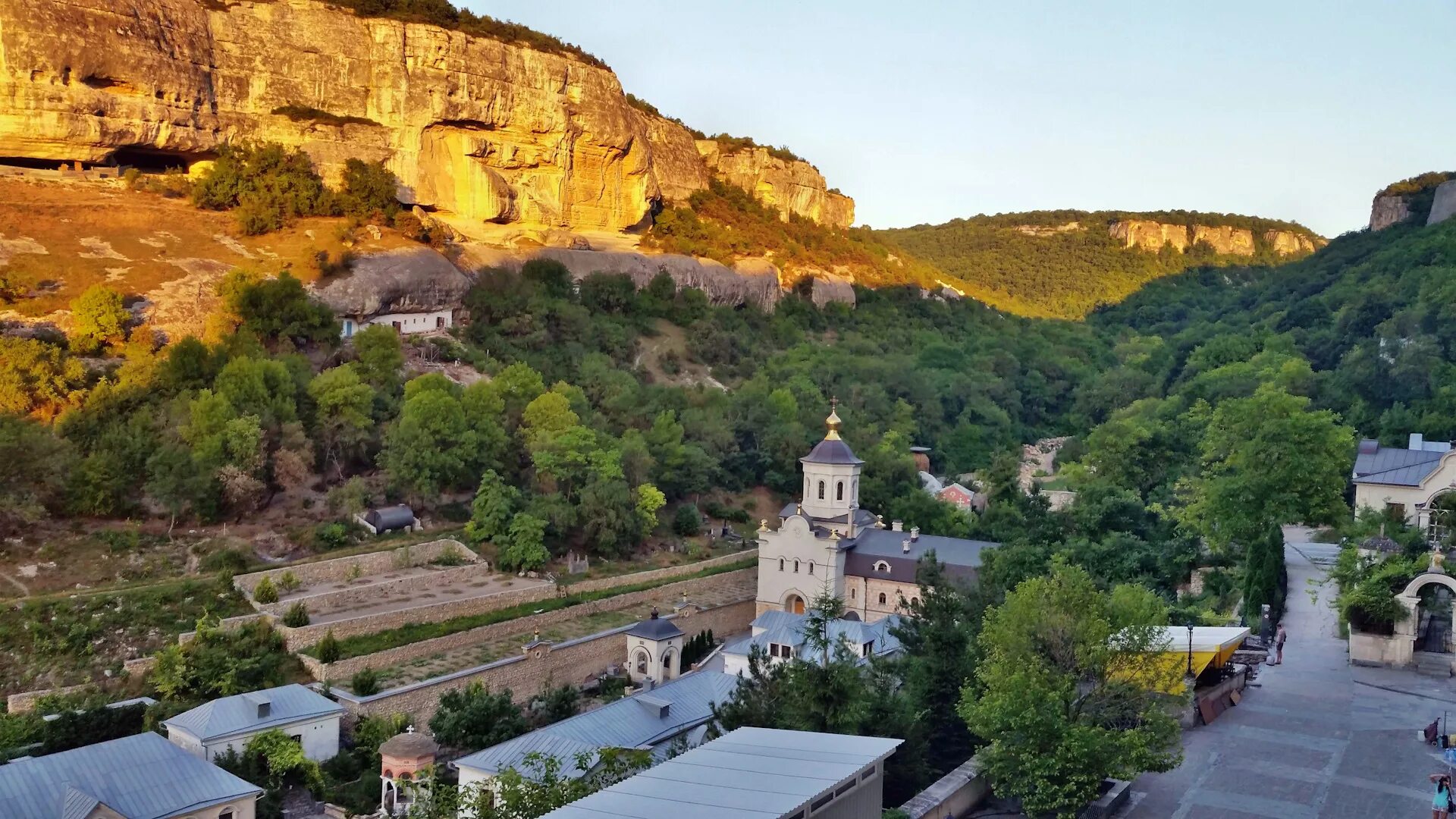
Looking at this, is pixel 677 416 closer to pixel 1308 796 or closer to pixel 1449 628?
pixel 1449 628

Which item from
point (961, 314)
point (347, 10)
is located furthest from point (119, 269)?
point (961, 314)

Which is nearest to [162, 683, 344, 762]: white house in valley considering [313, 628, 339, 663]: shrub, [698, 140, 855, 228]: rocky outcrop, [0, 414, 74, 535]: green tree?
[313, 628, 339, 663]: shrub

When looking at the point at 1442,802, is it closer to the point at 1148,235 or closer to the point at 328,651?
the point at 328,651

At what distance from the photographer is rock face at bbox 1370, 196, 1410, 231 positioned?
232ft

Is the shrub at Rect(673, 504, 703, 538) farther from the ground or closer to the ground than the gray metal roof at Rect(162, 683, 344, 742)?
farther from the ground

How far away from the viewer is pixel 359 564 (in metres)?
25.4

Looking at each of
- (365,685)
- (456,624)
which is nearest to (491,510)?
(456,624)

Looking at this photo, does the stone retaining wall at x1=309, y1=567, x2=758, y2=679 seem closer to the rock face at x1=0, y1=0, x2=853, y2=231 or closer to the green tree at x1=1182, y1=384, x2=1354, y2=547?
the green tree at x1=1182, y1=384, x2=1354, y2=547

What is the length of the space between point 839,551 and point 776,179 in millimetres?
51756

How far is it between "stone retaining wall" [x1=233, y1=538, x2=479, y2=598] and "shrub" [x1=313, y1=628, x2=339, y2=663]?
2502mm

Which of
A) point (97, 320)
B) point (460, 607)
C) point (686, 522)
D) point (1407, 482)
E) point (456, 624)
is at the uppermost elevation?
point (97, 320)

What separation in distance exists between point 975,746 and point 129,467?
19527 mm

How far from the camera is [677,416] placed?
3872 centimetres

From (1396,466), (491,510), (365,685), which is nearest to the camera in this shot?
(365,685)
